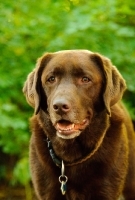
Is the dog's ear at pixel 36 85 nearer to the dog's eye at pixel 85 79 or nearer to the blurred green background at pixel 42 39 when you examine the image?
the dog's eye at pixel 85 79

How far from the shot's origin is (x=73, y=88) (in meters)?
4.68

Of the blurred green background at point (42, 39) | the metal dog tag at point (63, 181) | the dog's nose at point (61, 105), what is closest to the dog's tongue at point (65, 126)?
the dog's nose at point (61, 105)

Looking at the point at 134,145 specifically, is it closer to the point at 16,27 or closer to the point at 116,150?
the point at 116,150

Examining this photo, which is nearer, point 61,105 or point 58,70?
point 61,105

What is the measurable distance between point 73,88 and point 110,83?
0.34 m

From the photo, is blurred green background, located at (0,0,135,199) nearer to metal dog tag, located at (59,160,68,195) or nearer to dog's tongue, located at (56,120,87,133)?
metal dog tag, located at (59,160,68,195)

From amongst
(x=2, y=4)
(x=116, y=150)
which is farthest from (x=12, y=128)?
(x=116, y=150)

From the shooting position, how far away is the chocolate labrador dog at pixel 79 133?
479 cm

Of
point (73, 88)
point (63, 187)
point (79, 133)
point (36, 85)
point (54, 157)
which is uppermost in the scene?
point (73, 88)

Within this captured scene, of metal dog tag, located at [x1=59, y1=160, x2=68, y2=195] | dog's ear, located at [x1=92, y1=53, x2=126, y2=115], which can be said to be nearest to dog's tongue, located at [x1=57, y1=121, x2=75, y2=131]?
dog's ear, located at [x1=92, y1=53, x2=126, y2=115]

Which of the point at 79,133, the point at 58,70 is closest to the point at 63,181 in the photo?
the point at 79,133

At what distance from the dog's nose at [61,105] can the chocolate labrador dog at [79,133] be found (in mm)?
136

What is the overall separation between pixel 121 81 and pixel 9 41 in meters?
2.08

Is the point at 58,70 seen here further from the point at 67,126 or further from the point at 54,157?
the point at 54,157
